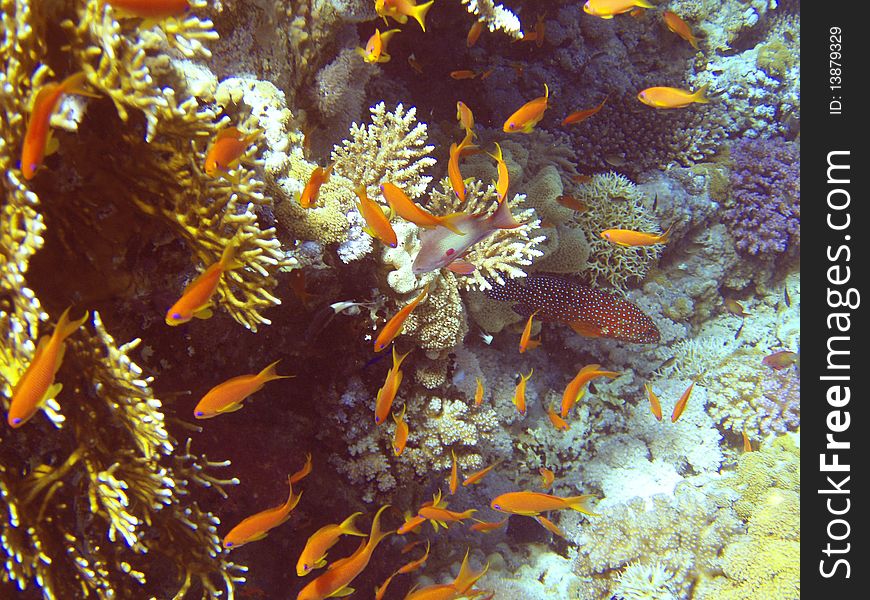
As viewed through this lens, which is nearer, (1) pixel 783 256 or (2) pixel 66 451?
(2) pixel 66 451

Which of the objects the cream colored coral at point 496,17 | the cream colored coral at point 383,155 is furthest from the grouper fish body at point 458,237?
the cream colored coral at point 496,17

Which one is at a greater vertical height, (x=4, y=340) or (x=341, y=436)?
(x=4, y=340)

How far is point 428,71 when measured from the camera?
5.85 metres

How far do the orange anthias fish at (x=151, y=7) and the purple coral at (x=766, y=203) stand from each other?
24.2ft

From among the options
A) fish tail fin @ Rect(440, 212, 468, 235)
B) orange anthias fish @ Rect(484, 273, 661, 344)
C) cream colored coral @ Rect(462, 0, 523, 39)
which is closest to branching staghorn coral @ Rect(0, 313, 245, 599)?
fish tail fin @ Rect(440, 212, 468, 235)

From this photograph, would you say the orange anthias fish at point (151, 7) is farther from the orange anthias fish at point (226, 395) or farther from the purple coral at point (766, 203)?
the purple coral at point (766, 203)

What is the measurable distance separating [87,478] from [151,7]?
6.92 feet

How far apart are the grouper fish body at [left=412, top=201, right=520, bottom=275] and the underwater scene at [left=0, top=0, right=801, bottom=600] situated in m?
0.02

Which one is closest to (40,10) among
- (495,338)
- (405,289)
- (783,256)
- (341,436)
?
(405,289)

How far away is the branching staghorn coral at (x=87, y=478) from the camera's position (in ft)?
7.31

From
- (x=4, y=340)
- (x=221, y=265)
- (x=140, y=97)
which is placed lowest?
(x=4, y=340)
